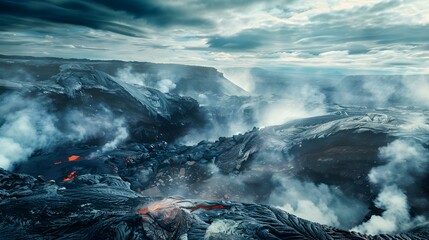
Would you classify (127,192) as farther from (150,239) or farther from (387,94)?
(387,94)

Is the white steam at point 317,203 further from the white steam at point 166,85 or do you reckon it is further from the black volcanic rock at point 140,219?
the white steam at point 166,85

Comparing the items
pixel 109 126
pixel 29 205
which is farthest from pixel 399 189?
pixel 109 126

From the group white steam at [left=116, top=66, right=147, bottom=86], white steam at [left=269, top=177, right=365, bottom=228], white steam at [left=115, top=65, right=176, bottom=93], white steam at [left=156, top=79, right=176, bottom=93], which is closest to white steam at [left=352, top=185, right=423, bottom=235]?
white steam at [left=269, top=177, right=365, bottom=228]

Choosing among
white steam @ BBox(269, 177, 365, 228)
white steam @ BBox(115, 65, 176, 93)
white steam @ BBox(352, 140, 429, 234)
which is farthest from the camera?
white steam @ BBox(115, 65, 176, 93)

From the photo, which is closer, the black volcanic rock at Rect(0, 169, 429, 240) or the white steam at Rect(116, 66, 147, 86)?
the black volcanic rock at Rect(0, 169, 429, 240)

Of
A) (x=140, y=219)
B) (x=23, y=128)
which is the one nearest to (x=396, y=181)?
A: (x=140, y=219)

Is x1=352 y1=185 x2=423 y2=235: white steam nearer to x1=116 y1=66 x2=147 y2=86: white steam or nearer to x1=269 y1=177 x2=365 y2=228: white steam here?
x1=269 y1=177 x2=365 y2=228: white steam

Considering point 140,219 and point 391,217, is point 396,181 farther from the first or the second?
point 140,219

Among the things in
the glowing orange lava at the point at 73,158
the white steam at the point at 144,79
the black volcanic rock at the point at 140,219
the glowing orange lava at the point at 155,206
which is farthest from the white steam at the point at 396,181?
the white steam at the point at 144,79
